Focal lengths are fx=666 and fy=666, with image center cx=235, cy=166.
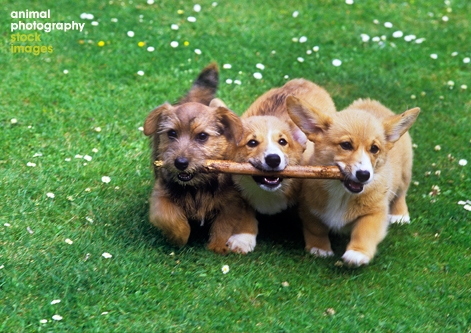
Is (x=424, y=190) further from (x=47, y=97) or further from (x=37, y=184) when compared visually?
(x=47, y=97)

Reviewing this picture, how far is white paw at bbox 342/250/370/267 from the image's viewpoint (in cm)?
522

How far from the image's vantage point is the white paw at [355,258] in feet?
17.1

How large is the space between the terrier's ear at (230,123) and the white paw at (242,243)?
0.80 m

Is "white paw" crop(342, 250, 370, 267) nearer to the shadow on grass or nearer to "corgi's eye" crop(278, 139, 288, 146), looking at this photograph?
the shadow on grass

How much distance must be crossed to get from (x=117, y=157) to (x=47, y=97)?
1.59 m

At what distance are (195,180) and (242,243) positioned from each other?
699 mm

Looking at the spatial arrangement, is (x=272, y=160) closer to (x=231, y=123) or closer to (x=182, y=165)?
(x=231, y=123)

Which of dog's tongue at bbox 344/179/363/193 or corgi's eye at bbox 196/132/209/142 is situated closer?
dog's tongue at bbox 344/179/363/193

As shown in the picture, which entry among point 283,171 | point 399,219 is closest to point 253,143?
point 283,171

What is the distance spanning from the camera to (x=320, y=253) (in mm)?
5695

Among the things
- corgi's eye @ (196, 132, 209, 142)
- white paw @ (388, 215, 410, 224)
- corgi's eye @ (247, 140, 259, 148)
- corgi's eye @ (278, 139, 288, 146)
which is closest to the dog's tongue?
corgi's eye @ (278, 139, 288, 146)

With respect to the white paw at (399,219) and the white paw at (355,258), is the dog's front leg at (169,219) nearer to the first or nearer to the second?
the white paw at (355,258)

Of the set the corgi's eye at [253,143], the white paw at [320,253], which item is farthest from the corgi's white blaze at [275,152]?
the white paw at [320,253]

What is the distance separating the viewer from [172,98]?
8.17 m
